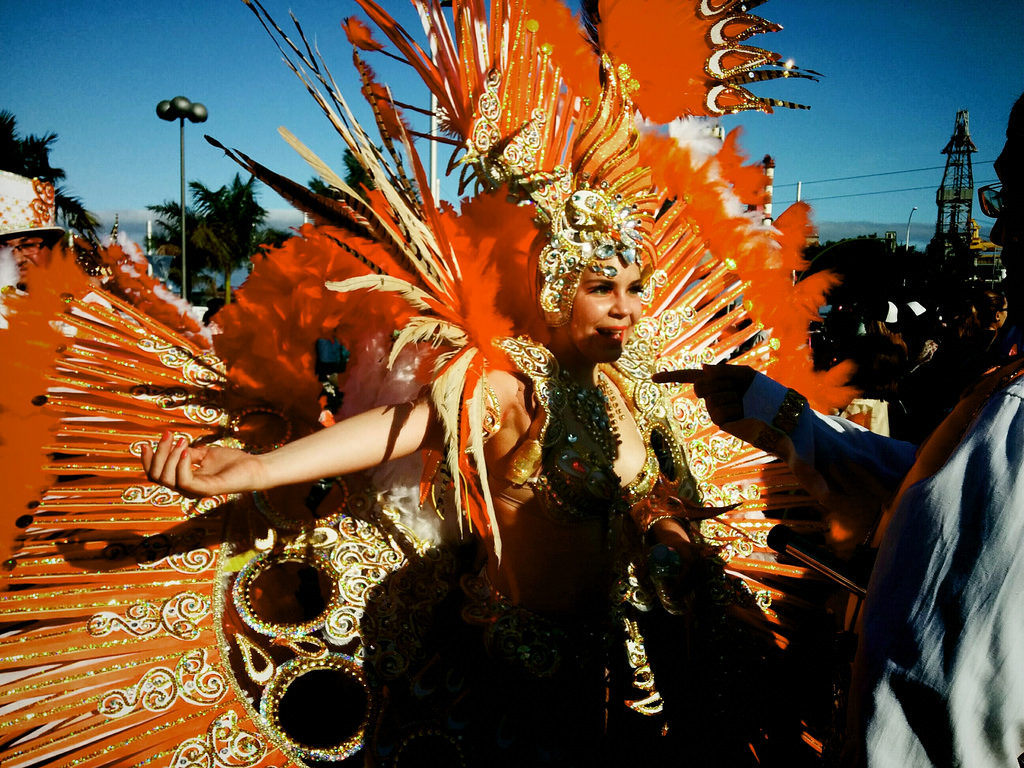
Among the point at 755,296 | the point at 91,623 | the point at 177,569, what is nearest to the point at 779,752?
the point at 755,296

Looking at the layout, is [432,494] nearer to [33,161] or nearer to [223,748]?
[223,748]

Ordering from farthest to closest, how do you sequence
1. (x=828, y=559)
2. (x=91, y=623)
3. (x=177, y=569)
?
(x=177, y=569) → (x=91, y=623) → (x=828, y=559)

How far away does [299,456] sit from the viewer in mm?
1524

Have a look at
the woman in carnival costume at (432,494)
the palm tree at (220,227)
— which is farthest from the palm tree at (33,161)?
the woman in carnival costume at (432,494)

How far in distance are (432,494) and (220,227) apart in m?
32.9

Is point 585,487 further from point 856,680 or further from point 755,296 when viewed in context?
point 755,296

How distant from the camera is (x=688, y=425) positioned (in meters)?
2.53

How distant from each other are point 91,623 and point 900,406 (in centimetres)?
430

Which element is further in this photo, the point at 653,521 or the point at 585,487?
the point at 653,521

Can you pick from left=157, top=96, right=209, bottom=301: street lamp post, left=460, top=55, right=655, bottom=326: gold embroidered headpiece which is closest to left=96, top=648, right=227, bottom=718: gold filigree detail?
left=460, top=55, right=655, bottom=326: gold embroidered headpiece

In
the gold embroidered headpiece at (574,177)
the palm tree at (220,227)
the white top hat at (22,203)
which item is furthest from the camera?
the palm tree at (220,227)

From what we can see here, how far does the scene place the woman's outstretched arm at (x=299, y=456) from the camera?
134cm

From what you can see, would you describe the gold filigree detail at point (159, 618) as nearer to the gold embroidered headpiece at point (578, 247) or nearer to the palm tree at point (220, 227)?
the gold embroidered headpiece at point (578, 247)

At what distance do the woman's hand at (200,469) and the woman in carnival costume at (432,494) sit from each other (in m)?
0.03
